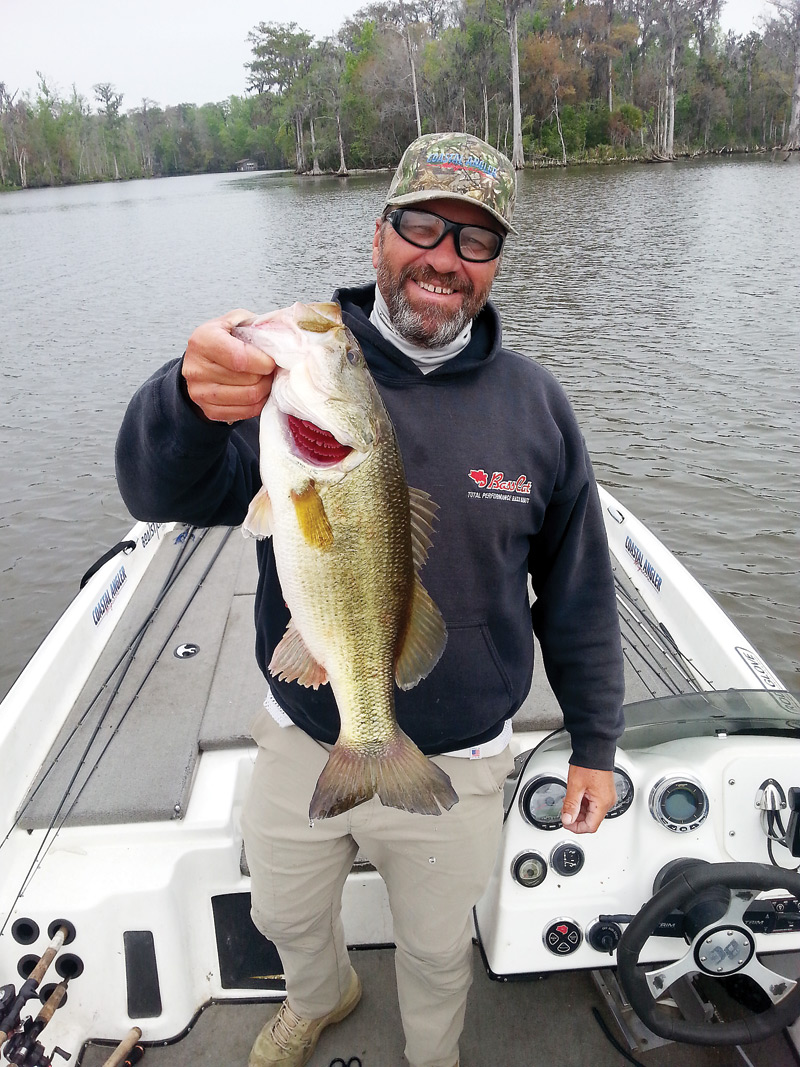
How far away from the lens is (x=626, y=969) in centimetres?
233

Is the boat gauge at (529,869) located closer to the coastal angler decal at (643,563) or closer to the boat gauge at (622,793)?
the boat gauge at (622,793)

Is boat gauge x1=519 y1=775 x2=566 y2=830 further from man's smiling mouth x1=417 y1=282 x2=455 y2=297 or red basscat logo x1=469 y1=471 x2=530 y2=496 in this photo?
man's smiling mouth x1=417 y1=282 x2=455 y2=297

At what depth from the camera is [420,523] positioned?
1862mm

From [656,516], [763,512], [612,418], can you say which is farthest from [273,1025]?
[612,418]

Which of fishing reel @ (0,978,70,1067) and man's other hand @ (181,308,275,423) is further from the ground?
man's other hand @ (181,308,275,423)

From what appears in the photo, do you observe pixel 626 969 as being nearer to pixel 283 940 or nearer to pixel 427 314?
pixel 283 940

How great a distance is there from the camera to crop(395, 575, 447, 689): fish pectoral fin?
1881mm

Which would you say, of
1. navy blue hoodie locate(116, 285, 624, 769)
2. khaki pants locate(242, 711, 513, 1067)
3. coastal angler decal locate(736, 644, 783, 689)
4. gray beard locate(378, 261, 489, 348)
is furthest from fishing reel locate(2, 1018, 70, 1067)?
coastal angler decal locate(736, 644, 783, 689)

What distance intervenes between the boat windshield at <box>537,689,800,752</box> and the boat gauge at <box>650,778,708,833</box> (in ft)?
0.54

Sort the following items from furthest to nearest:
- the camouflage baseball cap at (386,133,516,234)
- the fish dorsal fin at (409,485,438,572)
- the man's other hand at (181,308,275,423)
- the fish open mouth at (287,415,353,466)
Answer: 1. the camouflage baseball cap at (386,133,516,234)
2. the fish dorsal fin at (409,485,438,572)
3. the fish open mouth at (287,415,353,466)
4. the man's other hand at (181,308,275,423)

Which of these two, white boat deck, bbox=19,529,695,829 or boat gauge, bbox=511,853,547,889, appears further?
white boat deck, bbox=19,529,695,829

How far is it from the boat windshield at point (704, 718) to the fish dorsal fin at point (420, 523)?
1.03 m

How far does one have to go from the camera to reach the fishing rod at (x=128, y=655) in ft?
9.75

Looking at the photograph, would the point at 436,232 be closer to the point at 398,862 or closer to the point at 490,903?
the point at 398,862
